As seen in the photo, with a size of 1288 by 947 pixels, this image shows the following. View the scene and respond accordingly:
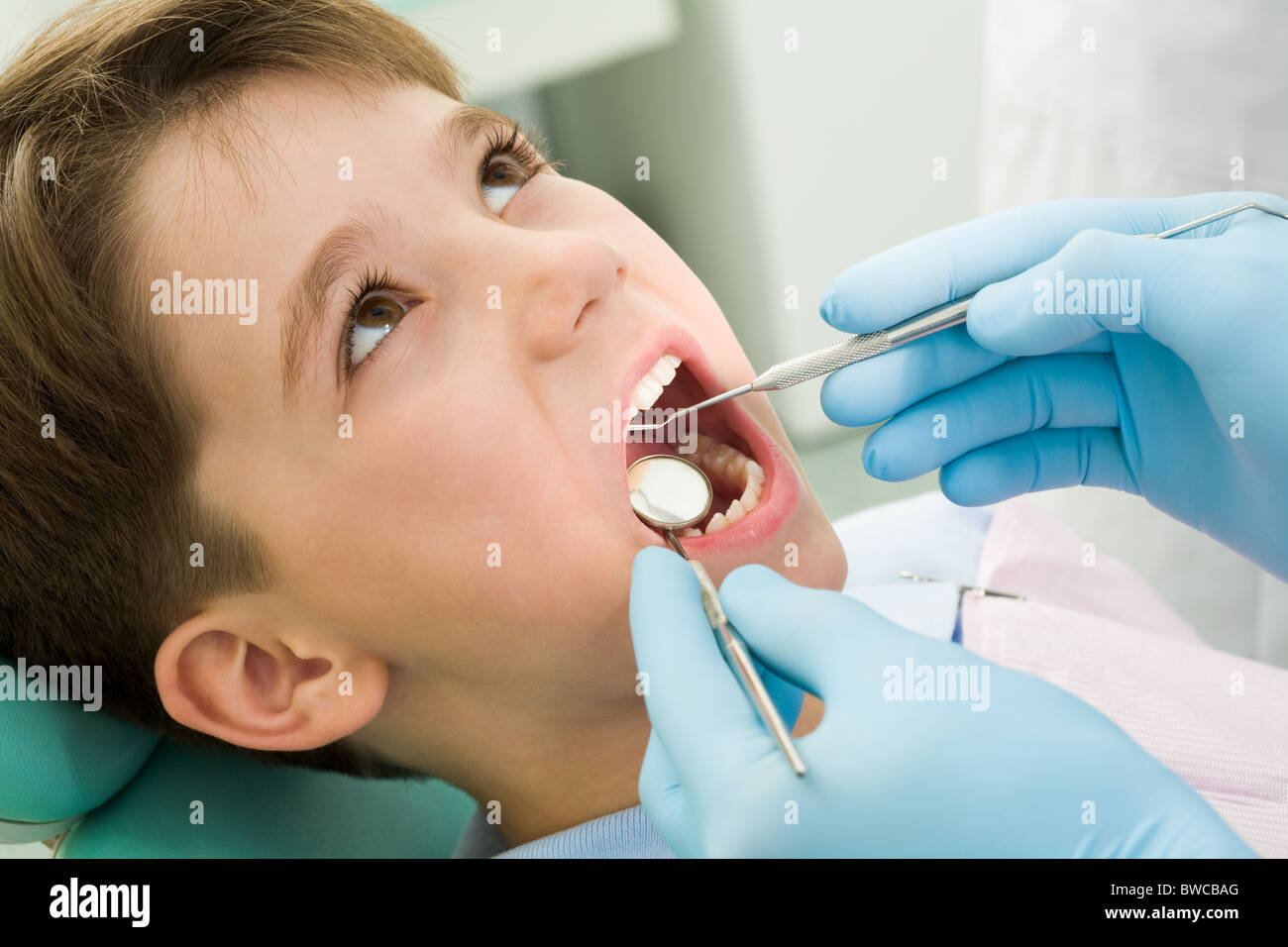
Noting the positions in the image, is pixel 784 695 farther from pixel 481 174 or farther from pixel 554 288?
pixel 481 174

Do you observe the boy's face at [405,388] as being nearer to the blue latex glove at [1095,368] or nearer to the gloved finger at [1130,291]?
the blue latex glove at [1095,368]

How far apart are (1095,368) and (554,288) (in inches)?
26.2

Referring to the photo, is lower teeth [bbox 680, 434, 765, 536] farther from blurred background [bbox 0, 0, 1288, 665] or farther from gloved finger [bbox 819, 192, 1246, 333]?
blurred background [bbox 0, 0, 1288, 665]

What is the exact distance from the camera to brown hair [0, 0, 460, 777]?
104 cm

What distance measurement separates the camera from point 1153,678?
53.6 inches

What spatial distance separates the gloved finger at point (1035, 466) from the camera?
1.23m

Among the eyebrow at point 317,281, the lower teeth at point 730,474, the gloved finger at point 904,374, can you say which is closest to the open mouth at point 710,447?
the lower teeth at point 730,474

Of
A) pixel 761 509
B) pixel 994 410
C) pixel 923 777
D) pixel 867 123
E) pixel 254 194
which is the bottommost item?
pixel 923 777

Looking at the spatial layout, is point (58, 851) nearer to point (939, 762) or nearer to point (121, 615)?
point (121, 615)

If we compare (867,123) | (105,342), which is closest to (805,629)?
(105,342)

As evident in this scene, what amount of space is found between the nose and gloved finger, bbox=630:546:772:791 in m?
0.24

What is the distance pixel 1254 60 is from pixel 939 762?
1564 mm

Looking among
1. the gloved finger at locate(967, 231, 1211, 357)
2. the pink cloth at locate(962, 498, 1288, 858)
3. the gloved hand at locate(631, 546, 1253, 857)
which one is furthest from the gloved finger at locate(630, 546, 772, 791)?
the pink cloth at locate(962, 498, 1288, 858)
